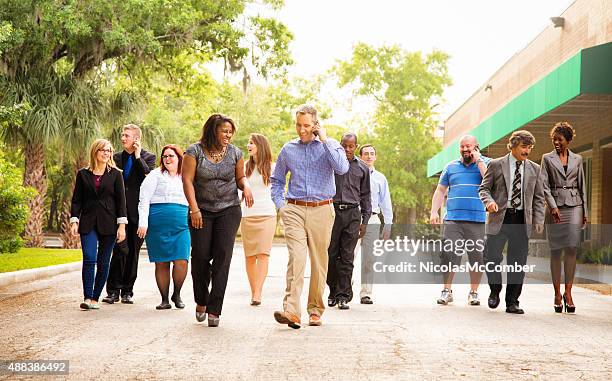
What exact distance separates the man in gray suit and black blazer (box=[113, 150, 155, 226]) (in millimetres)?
3895

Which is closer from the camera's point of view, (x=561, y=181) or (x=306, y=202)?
(x=306, y=202)

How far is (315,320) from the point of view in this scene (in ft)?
31.0

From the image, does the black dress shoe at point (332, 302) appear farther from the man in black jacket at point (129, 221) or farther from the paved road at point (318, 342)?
the man in black jacket at point (129, 221)

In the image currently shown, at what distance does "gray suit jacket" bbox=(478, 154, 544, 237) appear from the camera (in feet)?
36.7

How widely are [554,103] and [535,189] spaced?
772cm

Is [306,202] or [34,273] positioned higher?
[306,202]

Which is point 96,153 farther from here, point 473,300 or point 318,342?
point 473,300

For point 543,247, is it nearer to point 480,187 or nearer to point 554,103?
point 554,103

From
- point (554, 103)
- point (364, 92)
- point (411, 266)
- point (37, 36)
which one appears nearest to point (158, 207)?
point (411, 266)

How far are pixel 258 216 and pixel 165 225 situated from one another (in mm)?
1294

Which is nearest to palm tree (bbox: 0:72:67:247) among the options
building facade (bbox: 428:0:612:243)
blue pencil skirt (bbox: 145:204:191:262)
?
building facade (bbox: 428:0:612:243)

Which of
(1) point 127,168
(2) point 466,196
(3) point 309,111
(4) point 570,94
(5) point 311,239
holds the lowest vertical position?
(5) point 311,239

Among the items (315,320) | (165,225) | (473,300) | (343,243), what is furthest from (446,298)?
(165,225)

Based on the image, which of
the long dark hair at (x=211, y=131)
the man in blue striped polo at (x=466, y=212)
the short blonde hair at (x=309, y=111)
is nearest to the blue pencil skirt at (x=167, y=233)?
the long dark hair at (x=211, y=131)
